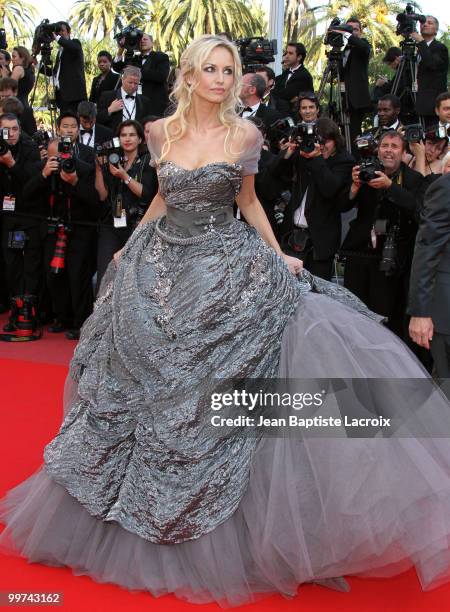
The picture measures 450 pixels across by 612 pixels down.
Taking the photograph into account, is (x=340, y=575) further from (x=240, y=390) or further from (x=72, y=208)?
(x=72, y=208)

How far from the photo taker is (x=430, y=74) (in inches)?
316

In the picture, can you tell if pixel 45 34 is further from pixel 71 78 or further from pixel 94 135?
pixel 94 135

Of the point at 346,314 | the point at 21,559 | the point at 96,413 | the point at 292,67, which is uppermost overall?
the point at 292,67

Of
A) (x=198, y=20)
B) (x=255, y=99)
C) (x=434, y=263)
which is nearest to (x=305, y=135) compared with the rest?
(x=255, y=99)

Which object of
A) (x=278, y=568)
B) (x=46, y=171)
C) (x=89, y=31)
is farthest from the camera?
(x=89, y=31)

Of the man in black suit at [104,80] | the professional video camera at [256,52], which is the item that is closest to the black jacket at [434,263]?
the professional video camera at [256,52]

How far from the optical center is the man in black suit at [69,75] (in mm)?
8930

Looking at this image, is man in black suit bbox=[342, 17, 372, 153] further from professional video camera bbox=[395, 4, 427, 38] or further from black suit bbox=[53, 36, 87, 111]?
black suit bbox=[53, 36, 87, 111]

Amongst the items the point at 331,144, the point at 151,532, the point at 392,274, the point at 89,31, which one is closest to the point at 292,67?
the point at 331,144

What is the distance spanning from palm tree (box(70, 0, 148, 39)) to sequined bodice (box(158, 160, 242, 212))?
24843mm

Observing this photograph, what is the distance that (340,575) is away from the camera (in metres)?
2.82

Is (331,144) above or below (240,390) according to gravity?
above

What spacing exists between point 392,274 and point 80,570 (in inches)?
127

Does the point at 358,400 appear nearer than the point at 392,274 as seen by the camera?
Yes
